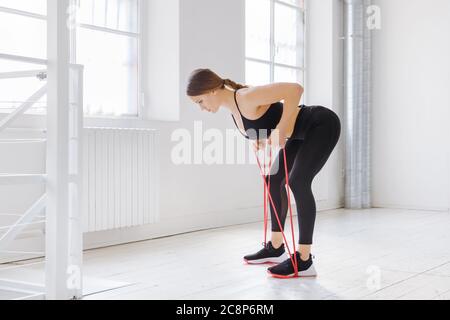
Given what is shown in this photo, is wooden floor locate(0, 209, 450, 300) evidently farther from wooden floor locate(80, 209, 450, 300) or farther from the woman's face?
the woman's face

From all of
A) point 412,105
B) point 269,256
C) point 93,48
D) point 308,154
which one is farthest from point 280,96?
point 412,105

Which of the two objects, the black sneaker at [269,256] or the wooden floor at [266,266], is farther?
the black sneaker at [269,256]

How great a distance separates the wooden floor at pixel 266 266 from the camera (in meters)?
2.71

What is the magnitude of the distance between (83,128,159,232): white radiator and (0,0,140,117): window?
1.24 ft

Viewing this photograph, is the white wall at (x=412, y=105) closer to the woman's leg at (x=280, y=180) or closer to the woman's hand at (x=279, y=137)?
the woman's leg at (x=280, y=180)

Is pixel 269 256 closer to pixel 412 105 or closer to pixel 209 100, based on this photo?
pixel 209 100

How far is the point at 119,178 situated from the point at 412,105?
366 cm

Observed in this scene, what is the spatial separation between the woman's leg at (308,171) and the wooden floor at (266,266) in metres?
0.24

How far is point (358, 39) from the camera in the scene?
6.53m

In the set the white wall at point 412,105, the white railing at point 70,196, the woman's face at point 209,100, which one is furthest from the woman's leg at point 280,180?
the white wall at point 412,105

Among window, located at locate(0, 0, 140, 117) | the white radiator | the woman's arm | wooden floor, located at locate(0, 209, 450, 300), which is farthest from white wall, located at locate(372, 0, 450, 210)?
the woman's arm

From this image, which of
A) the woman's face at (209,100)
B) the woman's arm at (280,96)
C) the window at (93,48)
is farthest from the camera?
the window at (93,48)

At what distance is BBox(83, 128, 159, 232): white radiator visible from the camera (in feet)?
12.5

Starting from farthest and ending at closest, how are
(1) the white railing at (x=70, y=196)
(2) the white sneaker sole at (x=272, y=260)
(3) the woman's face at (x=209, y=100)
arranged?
1. (2) the white sneaker sole at (x=272, y=260)
2. (3) the woman's face at (x=209, y=100)
3. (1) the white railing at (x=70, y=196)
